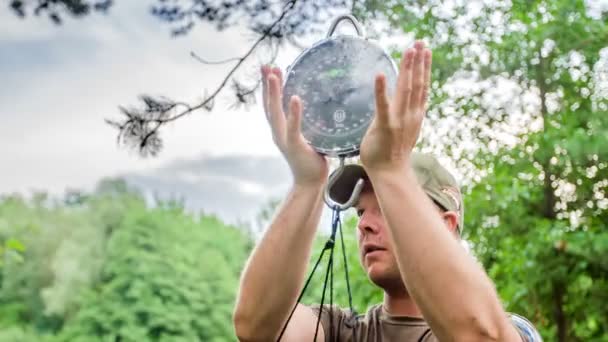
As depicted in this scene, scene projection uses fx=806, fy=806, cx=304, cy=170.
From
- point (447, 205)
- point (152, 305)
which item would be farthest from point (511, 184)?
point (152, 305)

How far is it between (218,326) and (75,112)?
22.7 ft

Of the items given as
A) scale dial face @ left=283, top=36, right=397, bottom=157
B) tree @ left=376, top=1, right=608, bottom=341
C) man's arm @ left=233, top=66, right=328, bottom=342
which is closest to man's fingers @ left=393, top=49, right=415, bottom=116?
scale dial face @ left=283, top=36, right=397, bottom=157

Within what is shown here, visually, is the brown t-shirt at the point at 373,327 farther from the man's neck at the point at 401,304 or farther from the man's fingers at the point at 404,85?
the man's fingers at the point at 404,85

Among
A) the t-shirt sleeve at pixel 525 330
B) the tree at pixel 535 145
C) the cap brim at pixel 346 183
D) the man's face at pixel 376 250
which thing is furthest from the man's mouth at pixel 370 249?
the tree at pixel 535 145

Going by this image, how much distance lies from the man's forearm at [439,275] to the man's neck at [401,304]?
309 mm

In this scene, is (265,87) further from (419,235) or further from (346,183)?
(419,235)

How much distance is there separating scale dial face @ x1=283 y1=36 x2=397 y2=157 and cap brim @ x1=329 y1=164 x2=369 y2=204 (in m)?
0.06

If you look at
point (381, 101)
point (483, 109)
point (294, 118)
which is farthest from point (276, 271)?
point (483, 109)

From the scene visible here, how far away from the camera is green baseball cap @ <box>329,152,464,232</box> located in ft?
4.31

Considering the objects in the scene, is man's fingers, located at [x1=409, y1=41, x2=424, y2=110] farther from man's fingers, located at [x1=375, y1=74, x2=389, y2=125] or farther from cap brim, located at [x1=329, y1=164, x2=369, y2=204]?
cap brim, located at [x1=329, y1=164, x2=369, y2=204]

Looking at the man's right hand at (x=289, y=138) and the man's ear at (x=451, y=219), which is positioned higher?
the man's right hand at (x=289, y=138)

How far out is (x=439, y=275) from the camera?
1.03 m

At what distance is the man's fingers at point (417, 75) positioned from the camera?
1.07m

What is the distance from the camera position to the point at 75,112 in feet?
67.3
